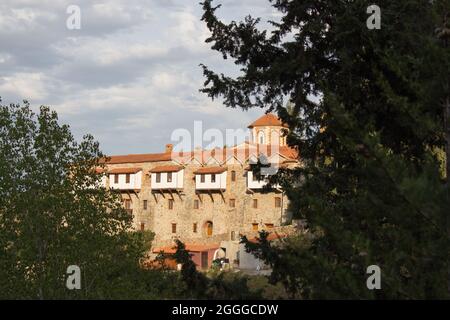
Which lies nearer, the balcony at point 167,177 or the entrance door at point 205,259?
the entrance door at point 205,259

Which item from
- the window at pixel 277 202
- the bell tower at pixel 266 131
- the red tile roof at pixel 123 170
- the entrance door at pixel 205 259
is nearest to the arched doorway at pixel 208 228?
the entrance door at pixel 205 259

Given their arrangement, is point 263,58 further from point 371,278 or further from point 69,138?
point 69,138

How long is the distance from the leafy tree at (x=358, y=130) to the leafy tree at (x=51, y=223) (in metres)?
8.51

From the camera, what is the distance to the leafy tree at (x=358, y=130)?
32.1 ft

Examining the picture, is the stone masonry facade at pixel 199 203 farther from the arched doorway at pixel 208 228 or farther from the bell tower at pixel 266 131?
the bell tower at pixel 266 131

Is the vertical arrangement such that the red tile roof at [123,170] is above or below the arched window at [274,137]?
below

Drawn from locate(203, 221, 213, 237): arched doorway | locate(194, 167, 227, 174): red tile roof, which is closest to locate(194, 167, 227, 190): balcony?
locate(194, 167, 227, 174): red tile roof

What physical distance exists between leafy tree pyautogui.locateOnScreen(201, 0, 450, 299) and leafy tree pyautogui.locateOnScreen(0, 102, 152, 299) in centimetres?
851

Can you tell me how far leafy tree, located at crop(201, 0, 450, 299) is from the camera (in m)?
9.80

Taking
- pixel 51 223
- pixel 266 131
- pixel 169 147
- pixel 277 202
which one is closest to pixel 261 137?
pixel 266 131

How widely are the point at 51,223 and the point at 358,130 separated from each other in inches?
567

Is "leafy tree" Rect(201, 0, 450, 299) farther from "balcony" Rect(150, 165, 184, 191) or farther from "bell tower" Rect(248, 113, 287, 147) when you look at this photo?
"bell tower" Rect(248, 113, 287, 147)

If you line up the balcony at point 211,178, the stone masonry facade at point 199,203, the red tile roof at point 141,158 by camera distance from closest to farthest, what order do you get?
the stone masonry facade at point 199,203
the balcony at point 211,178
the red tile roof at point 141,158

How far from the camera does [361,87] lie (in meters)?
13.8
